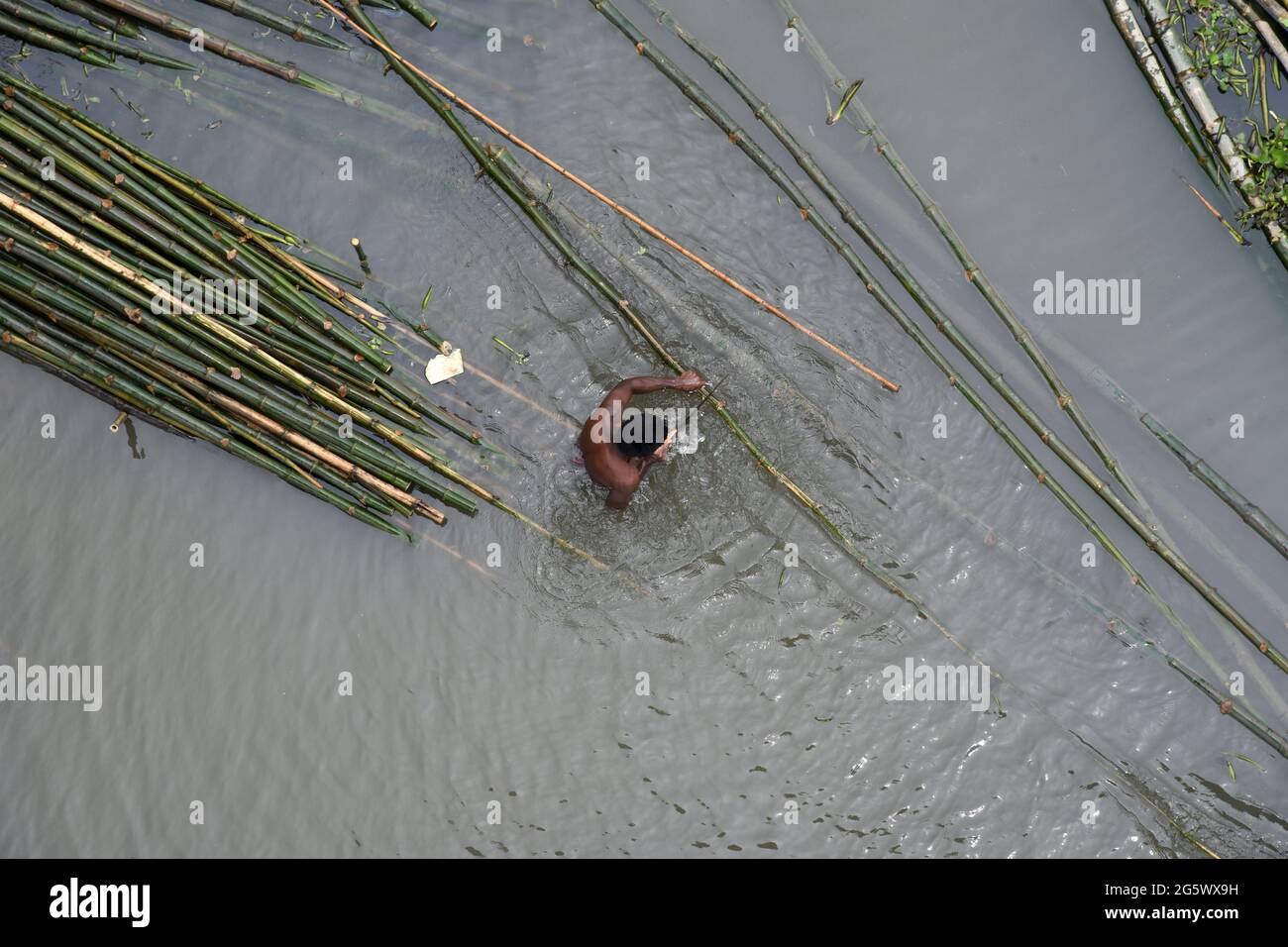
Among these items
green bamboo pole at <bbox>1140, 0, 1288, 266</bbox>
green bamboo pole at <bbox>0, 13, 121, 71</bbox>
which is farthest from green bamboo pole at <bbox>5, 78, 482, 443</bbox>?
green bamboo pole at <bbox>1140, 0, 1288, 266</bbox>

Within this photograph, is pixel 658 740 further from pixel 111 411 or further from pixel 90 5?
pixel 90 5

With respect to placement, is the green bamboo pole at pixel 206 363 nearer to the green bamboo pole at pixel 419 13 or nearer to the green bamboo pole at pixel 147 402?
the green bamboo pole at pixel 147 402

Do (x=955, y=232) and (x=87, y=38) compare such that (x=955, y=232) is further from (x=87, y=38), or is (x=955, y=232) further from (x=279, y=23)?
(x=87, y=38)

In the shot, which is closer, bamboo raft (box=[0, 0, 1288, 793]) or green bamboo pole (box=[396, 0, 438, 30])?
bamboo raft (box=[0, 0, 1288, 793])

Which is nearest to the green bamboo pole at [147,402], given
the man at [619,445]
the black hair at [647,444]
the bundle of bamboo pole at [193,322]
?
the bundle of bamboo pole at [193,322]

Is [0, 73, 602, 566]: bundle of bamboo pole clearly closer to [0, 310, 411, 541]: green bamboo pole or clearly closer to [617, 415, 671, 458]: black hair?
[0, 310, 411, 541]: green bamboo pole
